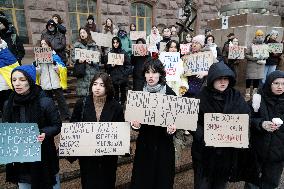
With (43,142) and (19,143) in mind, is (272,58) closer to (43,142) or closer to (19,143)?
(43,142)

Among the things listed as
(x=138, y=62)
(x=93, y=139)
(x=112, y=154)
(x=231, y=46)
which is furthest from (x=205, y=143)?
(x=231, y=46)

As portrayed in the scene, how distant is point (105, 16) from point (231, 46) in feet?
20.4

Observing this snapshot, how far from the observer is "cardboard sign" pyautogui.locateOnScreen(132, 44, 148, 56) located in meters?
5.25

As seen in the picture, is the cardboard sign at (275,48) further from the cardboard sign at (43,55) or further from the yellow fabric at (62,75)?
the cardboard sign at (43,55)

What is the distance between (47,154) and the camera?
245cm

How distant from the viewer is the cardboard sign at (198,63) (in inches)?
162

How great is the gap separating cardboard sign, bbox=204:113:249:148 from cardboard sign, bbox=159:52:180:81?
1725 millimetres

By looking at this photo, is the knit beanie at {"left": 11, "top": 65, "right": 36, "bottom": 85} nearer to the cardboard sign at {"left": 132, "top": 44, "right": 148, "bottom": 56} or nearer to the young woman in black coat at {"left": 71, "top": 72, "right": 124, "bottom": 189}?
the young woman in black coat at {"left": 71, "top": 72, "right": 124, "bottom": 189}

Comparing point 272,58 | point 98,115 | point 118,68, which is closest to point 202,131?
point 98,115

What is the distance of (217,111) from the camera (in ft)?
7.83

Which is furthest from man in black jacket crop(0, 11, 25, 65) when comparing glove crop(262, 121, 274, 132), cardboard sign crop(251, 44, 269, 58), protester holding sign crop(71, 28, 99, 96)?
cardboard sign crop(251, 44, 269, 58)

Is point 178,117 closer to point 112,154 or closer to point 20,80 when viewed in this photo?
point 112,154

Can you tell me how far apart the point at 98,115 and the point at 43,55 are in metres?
2.19

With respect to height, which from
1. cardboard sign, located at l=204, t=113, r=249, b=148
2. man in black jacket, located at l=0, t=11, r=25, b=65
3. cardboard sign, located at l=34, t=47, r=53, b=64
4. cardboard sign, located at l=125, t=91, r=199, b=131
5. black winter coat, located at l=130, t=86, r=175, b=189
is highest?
man in black jacket, located at l=0, t=11, r=25, b=65
